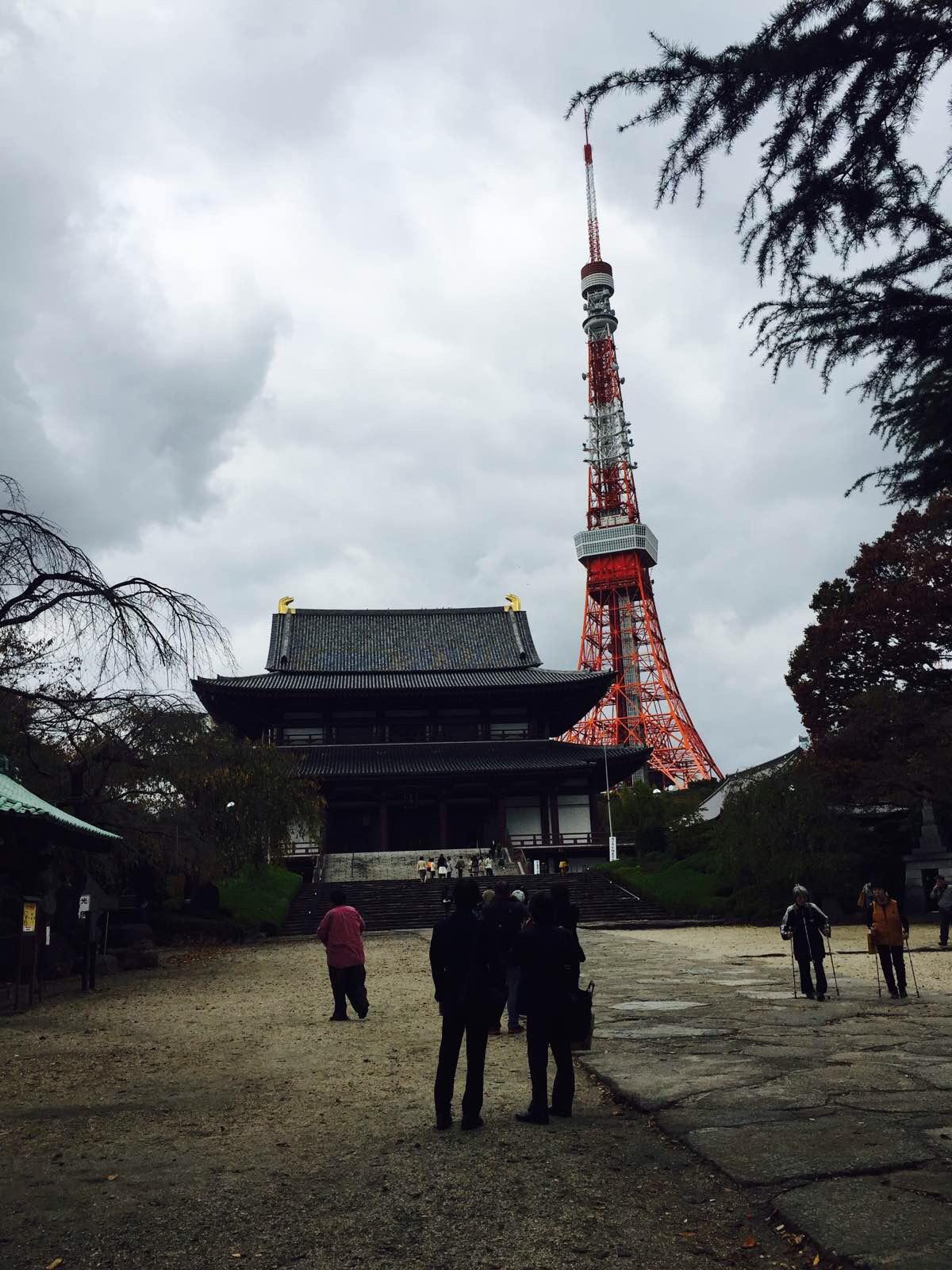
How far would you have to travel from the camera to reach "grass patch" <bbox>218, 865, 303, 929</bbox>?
26312mm

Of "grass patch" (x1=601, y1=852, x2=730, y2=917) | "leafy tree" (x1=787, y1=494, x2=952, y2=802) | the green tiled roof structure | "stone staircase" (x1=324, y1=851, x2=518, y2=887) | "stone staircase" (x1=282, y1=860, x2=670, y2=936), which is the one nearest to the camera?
the green tiled roof structure

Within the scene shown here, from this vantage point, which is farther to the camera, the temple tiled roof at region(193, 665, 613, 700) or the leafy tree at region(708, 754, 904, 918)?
the temple tiled roof at region(193, 665, 613, 700)

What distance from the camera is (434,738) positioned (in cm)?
4419

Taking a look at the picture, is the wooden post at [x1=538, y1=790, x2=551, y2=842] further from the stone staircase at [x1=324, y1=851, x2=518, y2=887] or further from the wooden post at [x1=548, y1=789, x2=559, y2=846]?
the stone staircase at [x1=324, y1=851, x2=518, y2=887]

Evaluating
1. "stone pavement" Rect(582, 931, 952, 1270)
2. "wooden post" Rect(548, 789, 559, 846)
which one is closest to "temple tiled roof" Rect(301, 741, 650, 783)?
"wooden post" Rect(548, 789, 559, 846)

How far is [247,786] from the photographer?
23.0m

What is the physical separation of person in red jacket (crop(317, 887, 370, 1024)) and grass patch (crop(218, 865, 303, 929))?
15227 millimetres

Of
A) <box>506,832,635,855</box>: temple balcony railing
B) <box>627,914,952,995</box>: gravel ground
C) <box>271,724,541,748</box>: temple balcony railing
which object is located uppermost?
<box>271,724,541,748</box>: temple balcony railing

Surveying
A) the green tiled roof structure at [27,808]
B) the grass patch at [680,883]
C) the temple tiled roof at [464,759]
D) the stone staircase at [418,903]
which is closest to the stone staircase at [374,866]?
the stone staircase at [418,903]

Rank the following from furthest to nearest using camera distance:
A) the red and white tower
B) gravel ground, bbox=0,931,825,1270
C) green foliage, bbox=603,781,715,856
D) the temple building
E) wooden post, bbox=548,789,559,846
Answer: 1. the red and white tower
2. green foliage, bbox=603,781,715,856
3. wooden post, bbox=548,789,559,846
4. the temple building
5. gravel ground, bbox=0,931,825,1270

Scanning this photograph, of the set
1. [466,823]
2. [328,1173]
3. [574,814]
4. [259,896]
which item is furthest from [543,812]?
[328,1173]

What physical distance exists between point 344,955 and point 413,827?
111 feet

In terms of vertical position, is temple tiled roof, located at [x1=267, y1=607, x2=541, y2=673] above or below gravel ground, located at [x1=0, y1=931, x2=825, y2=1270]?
above

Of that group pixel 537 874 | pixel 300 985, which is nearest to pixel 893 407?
pixel 300 985
